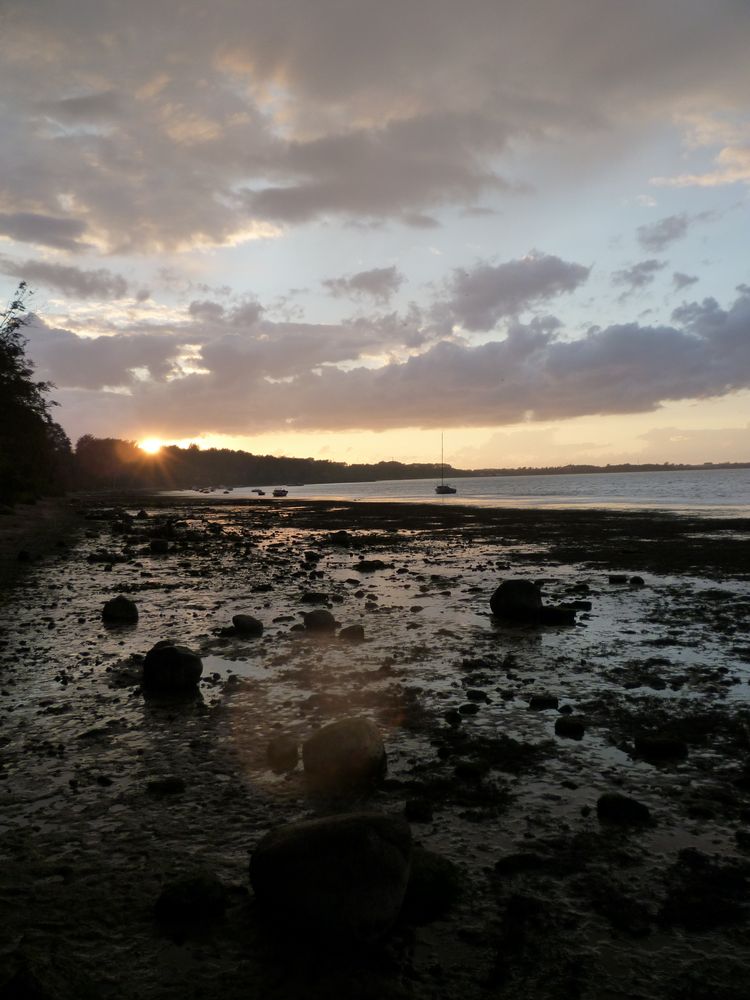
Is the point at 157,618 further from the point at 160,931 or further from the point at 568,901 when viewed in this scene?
the point at 568,901

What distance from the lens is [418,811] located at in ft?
19.9

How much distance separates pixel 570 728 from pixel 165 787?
189 inches

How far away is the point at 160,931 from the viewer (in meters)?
4.43

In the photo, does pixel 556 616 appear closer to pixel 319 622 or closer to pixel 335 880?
pixel 319 622

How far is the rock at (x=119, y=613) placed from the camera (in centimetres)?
1475

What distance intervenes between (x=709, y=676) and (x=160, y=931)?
9228mm

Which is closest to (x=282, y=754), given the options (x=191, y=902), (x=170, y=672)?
(x=191, y=902)

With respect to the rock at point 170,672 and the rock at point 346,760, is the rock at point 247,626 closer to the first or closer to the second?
the rock at point 170,672

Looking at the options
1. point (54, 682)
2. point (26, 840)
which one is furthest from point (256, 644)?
point (26, 840)

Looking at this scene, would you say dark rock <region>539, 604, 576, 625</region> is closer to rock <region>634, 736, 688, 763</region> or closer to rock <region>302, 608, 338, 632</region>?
rock <region>302, 608, 338, 632</region>

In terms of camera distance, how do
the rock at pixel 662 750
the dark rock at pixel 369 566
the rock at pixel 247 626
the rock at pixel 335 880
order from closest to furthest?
the rock at pixel 335 880 → the rock at pixel 662 750 → the rock at pixel 247 626 → the dark rock at pixel 369 566

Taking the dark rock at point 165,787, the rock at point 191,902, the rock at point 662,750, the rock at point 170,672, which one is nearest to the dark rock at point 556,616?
the rock at point 662,750

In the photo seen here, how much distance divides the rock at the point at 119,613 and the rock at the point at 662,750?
37.1ft

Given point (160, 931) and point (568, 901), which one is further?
point (568, 901)
